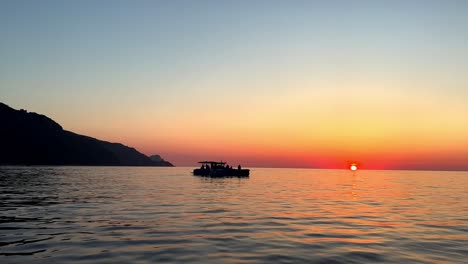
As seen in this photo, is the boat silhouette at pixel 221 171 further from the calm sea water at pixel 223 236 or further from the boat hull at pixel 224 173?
the calm sea water at pixel 223 236

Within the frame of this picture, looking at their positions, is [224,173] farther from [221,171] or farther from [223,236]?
[223,236]

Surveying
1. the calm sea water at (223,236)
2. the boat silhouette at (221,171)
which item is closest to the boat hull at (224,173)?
the boat silhouette at (221,171)

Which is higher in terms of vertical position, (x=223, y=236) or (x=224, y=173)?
(x=224, y=173)

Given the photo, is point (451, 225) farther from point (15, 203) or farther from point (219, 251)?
point (15, 203)

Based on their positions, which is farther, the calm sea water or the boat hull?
the boat hull

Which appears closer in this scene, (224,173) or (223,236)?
(223,236)

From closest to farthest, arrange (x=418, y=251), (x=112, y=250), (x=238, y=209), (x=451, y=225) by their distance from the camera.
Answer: (x=112, y=250) < (x=418, y=251) < (x=451, y=225) < (x=238, y=209)

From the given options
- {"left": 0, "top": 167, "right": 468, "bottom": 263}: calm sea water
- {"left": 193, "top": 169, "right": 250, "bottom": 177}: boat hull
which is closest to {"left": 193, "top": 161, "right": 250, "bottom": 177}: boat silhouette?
{"left": 193, "top": 169, "right": 250, "bottom": 177}: boat hull

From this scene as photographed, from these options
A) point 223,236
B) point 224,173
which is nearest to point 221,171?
point 224,173

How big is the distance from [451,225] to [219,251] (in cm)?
1817

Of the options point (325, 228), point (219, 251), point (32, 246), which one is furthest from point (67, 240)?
point (325, 228)

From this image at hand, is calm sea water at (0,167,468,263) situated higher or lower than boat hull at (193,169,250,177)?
lower

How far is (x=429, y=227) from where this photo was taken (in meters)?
24.1

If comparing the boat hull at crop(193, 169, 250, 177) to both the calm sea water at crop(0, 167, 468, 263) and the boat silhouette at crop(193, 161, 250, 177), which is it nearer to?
the boat silhouette at crop(193, 161, 250, 177)
